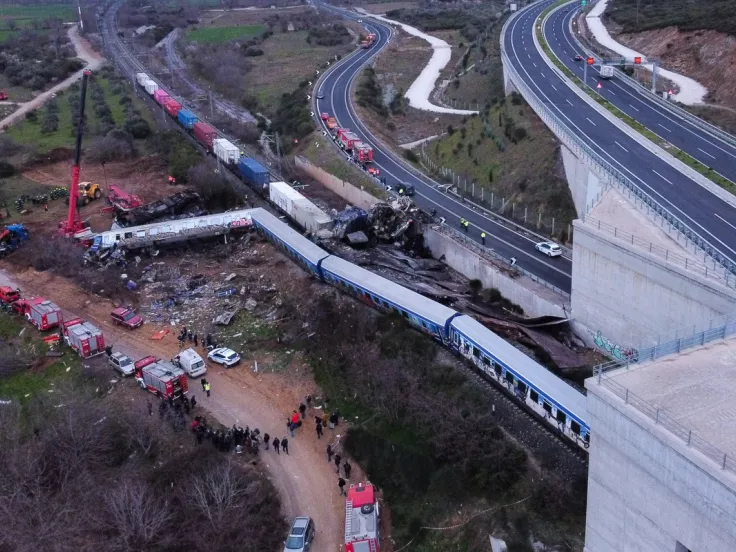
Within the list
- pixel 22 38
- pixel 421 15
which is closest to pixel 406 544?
pixel 421 15

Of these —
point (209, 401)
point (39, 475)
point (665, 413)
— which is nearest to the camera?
point (665, 413)

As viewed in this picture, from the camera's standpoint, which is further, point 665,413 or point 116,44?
point 116,44

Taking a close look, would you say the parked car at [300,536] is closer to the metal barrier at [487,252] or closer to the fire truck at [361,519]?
the fire truck at [361,519]

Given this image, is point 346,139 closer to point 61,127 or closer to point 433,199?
point 433,199

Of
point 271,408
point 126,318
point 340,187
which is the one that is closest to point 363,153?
point 340,187

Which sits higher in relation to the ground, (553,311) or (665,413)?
(665,413)

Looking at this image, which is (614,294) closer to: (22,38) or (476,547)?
(476,547)

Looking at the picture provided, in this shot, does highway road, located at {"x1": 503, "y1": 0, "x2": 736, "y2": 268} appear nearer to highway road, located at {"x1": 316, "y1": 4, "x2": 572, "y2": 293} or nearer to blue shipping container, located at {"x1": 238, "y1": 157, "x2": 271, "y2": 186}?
highway road, located at {"x1": 316, "y1": 4, "x2": 572, "y2": 293}

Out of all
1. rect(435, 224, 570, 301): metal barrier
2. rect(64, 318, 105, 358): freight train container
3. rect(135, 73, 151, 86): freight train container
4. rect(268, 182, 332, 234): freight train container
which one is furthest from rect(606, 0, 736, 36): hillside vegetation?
rect(135, 73, 151, 86): freight train container
